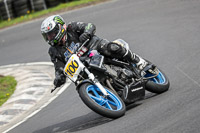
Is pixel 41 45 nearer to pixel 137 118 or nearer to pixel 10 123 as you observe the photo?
pixel 10 123

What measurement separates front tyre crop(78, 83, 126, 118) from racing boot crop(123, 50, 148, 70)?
92cm

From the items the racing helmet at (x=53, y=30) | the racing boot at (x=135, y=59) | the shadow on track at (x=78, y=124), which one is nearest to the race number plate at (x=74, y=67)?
the racing helmet at (x=53, y=30)

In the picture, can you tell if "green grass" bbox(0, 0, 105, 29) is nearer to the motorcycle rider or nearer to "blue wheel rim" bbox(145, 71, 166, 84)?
"blue wheel rim" bbox(145, 71, 166, 84)

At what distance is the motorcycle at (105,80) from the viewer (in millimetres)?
6241

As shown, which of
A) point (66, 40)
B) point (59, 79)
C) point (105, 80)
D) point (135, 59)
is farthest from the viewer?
point (135, 59)

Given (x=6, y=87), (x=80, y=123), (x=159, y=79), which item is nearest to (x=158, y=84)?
(x=159, y=79)

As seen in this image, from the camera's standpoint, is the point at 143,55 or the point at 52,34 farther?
the point at 143,55

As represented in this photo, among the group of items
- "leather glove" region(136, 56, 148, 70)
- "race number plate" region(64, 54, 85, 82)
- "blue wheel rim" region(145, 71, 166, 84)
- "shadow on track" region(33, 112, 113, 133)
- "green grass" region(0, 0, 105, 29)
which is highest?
"race number plate" region(64, 54, 85, 82)

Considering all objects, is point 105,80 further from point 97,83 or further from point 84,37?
point 84,37

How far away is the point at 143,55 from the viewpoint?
1107 cm

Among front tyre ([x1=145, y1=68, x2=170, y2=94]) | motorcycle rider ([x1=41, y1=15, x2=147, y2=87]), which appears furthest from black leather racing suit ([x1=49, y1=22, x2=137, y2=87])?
front tyre ([x1=145, y1=68, x2=170, y2=94])

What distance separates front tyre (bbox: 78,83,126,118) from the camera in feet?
19.6

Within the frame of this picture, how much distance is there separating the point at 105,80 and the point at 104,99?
51 cm

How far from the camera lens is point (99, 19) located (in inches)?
647
